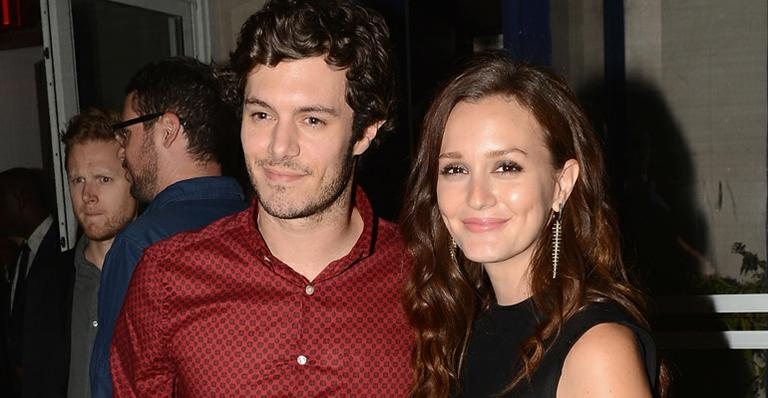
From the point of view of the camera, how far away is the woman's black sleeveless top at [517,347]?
4.97ft

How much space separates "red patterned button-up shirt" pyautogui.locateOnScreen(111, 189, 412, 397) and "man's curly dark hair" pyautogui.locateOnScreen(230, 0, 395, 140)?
338mm

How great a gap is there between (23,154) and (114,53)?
0.81 m

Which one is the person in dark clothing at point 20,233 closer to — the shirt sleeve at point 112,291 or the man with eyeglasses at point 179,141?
the man with eyeglasses at point 179,141

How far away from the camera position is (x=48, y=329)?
9.41 feet

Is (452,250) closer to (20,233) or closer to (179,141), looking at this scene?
(179,141)

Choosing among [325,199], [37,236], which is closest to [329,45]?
[325,199]

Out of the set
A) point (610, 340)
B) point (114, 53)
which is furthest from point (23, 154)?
point (610, 340)

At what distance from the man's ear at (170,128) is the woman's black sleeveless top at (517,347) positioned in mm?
1118

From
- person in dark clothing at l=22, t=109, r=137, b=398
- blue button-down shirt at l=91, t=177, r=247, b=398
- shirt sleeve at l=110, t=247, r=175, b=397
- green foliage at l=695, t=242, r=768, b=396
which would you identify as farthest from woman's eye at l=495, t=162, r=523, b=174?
green foliage at l=695, t=242, r=768, b=396

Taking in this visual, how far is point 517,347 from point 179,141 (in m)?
1.28

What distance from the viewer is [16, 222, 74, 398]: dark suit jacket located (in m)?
2.85

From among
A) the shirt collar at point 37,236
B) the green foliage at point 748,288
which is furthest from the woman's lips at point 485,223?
the shirt collar at point 37,236

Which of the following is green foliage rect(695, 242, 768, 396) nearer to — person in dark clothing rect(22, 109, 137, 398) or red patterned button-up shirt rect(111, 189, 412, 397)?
red patterned button-up shirt rect(111, 189, 412, 397)

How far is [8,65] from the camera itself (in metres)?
4.32
